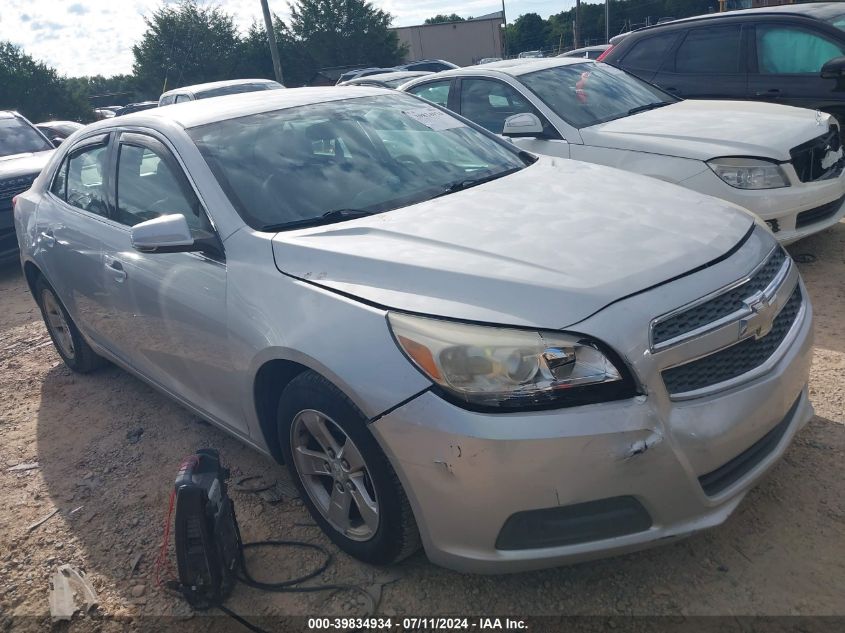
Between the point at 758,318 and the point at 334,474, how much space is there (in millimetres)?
1490

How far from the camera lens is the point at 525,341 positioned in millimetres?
A: 1979

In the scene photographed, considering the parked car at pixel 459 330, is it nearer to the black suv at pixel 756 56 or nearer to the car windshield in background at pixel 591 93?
the car windshield in background at pixel 591 93

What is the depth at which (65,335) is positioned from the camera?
473 centimetres

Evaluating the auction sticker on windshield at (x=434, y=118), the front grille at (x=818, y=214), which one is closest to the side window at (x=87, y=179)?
the auction sticker on windshield at (x=434, y=118)

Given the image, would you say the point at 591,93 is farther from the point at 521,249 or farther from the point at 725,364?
the point at 725,364

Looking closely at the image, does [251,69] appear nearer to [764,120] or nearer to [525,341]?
[764,120]

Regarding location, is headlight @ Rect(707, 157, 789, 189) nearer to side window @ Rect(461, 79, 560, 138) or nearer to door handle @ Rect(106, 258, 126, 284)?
side window @ Rect(461, 79, 560, 138)

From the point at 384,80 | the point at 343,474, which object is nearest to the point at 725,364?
the point at 343,474

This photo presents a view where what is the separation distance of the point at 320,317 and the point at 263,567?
105 centimetres

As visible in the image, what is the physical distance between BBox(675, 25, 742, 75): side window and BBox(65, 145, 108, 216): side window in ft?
18.5

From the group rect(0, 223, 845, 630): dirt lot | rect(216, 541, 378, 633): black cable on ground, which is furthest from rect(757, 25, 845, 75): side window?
rect(216, 541, 378, 633): black cable on ground

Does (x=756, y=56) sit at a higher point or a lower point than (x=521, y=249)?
higher

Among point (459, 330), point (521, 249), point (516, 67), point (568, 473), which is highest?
point (516, 67)

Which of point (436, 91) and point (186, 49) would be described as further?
point (186, 49)
